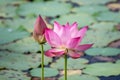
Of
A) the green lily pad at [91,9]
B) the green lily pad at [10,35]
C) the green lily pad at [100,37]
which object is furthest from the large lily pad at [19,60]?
the green lily pad at [91,9]

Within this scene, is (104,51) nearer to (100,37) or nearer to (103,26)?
(100,37)

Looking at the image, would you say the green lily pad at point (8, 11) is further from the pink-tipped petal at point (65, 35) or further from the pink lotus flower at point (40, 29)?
the pink-tipped petal at point (65, 35)

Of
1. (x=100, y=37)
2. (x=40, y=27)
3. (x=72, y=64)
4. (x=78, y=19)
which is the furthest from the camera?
(x=78, y=19)

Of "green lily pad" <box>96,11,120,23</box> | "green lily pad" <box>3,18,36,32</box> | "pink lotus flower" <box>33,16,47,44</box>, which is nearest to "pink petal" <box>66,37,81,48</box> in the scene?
"pink lotus flower" <box>33,16,47,44</box>

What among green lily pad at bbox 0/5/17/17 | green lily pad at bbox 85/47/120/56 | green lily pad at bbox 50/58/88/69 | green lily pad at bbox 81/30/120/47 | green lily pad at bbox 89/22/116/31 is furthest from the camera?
green lily pad at bbox 0/5/17/17

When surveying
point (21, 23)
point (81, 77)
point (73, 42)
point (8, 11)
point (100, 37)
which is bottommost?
point (81, 77)

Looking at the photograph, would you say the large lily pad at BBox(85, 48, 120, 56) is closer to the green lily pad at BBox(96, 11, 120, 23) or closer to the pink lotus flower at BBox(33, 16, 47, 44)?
the green lily pad at BBox(96, 11, 120, 23)

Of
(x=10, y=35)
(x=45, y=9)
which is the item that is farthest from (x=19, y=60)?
(x=45, y=9)
